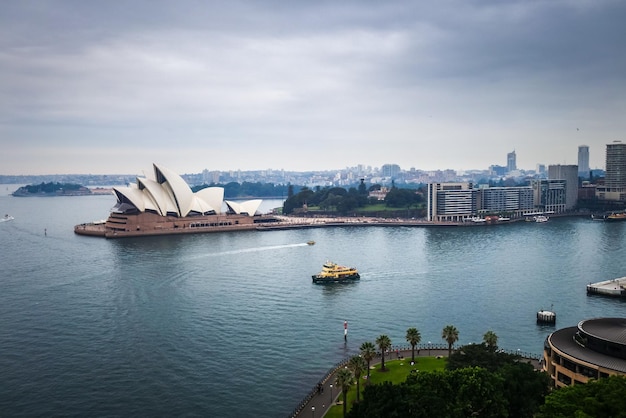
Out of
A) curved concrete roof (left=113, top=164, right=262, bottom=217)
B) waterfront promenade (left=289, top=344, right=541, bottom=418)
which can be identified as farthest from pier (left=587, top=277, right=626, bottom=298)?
curved concrete roof (left=113, top=164, right=262, bottom=217)

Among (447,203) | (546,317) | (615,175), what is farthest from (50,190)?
(546,317)

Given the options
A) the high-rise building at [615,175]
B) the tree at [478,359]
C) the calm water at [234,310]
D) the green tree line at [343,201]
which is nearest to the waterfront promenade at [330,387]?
Result: the calm water at [234,310]

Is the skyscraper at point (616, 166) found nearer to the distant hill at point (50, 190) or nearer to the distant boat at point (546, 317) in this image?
the distant boat at point (546, 317)

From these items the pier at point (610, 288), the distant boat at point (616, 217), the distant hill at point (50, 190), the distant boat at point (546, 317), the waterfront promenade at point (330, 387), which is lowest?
the waterfront promenade at point (330, 387)

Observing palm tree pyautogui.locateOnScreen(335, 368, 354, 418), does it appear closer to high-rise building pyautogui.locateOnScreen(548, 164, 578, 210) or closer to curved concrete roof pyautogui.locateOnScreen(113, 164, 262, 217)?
curved concrete roof pyautogui.locateOnScreen(113, 164, 262, 217)

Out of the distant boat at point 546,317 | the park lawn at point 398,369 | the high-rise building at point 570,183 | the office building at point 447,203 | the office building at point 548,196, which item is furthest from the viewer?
the high-rise building at point 570,183

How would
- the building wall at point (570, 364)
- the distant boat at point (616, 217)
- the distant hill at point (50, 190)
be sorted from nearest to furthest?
the building wall at point (570, 364) → the distant boat at point (616, 217) → the distant hill at point (50, 190)

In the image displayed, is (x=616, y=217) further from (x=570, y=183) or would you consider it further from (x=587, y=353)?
(x=587, y=353)

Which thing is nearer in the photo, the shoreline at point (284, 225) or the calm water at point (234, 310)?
the calm water at point (234, 310)
